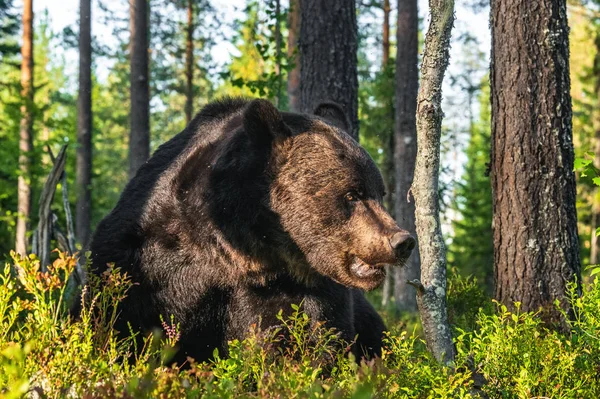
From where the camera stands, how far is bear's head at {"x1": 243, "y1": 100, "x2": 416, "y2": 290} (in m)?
4.46

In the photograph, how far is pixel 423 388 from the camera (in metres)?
3.65

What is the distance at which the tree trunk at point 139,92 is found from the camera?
586 inches

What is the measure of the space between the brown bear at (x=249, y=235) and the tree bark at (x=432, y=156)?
32cm

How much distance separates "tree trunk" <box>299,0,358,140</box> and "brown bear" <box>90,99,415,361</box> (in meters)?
3.57

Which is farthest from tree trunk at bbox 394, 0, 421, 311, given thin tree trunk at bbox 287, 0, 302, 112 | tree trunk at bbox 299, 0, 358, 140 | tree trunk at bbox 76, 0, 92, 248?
tree trunk at bbox 76, 0, 92, 248

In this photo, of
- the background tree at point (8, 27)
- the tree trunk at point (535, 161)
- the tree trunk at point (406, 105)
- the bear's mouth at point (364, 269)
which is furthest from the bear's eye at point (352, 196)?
the background tree at point (8, 27)

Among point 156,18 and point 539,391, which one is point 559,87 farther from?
point 156,18

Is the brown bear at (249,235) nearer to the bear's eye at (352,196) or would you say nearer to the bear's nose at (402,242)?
the bear's eye at (352,196)

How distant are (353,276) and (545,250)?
2141 mm

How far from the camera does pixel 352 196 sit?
452 centimetres

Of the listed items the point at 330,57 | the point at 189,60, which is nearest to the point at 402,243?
the point at 330,57

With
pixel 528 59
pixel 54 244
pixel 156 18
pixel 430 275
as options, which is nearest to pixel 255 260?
pixel 430 275

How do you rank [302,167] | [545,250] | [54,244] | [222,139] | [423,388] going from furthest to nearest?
[54,244] → [545,250] → [222,139] → [302,167] → [423,388]

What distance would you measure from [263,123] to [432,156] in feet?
3.75
